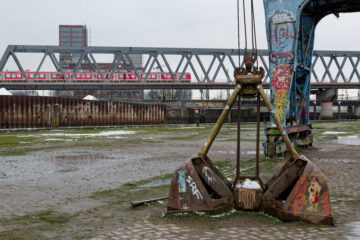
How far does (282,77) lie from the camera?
14.8m

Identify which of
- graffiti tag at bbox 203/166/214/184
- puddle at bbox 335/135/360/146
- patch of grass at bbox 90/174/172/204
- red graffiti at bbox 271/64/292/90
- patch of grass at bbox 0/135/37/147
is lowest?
patch of grass at bbox 90/174/172/204

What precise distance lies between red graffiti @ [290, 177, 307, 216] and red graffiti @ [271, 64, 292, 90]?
9147 millimetres

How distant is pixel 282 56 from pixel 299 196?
9.76m

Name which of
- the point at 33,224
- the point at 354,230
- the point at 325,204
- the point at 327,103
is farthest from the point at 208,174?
the point at 327,103

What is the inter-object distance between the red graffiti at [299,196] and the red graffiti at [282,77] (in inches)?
360

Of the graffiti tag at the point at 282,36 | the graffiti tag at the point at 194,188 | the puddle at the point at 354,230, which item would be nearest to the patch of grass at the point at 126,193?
the graffiti tag at the point at 194,188

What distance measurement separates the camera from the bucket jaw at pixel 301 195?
5.79 m

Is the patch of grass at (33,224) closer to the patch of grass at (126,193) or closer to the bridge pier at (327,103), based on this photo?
the patch of grass at (126,193)

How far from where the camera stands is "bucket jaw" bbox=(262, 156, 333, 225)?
19.0 ft

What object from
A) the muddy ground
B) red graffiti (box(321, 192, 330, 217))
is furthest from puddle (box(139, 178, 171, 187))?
red graffiti (box(321, 192, 330, 217))

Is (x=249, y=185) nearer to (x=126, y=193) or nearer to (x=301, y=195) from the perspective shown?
(x=301, y=195)

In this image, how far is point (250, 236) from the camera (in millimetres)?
5270

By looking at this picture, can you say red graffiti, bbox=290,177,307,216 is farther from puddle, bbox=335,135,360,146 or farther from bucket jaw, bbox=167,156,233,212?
puddle, bbox=335,135,360,146

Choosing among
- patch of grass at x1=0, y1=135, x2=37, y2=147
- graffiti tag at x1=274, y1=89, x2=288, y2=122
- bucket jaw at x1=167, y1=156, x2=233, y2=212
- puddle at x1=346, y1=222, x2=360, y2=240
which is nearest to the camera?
puddle at x1=346, y1=222, x2=360, y2=240
